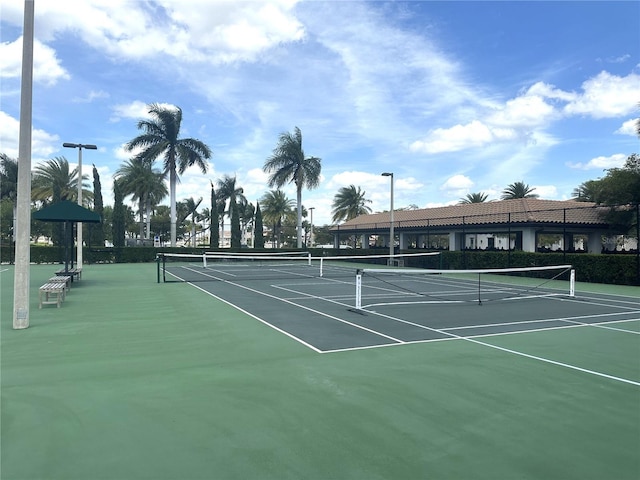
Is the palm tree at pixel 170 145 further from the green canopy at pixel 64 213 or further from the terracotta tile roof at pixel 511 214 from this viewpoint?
the green canopy at pixel 64 213

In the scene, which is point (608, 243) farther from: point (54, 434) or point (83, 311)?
point (54, 434)

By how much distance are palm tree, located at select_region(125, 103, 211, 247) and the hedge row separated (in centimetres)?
521

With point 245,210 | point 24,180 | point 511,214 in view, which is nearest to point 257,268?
point 511,214

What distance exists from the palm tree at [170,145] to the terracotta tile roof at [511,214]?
60.2 ft

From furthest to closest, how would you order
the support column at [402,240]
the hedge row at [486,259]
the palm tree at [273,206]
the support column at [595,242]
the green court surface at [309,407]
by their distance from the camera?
the palm tree at [273,206] → the support column at [402,240] → the support column at [595,242] → the hedge row at [486,259] → the green court surface at [309,407]

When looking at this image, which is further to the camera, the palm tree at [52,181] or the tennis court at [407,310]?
the palm tree at [52,181]

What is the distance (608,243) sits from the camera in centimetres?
3891

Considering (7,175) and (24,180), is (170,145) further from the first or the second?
(24,180)

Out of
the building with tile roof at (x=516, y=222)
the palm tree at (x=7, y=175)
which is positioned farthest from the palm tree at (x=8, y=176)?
the building with tile roof at (x=516, y=222)

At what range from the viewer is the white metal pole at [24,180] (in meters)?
8.95

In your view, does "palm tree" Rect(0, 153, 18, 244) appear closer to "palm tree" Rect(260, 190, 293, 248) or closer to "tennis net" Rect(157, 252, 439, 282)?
"tennis net" Rect(157, 252, 439, 282)

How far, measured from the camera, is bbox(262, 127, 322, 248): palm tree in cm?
4678

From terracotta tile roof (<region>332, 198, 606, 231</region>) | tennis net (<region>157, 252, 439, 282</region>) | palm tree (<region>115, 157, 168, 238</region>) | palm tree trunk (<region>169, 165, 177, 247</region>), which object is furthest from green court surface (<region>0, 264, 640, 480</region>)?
palm tree (<region>115, 157, 168, 238</region>)

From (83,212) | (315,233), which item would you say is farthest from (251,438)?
(315,233)
